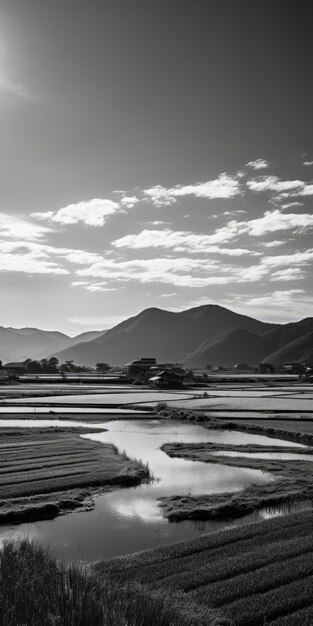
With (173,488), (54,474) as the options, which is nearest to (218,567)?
→ (173,488)

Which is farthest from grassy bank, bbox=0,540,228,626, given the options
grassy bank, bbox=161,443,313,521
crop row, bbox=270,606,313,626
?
grassy bank, bbox=161,443,313,521

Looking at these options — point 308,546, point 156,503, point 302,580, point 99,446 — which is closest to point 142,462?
point 99,446

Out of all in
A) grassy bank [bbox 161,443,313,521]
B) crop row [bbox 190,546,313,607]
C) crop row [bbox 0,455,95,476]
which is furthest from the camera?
crop row [bbox 0,455,95,476]

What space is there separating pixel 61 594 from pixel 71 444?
88.4 ft

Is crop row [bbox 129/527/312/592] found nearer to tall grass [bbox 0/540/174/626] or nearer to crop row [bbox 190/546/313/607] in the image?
crop row [bbox 190/546/313/607]

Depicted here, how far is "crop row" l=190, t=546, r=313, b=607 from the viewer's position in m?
13.5

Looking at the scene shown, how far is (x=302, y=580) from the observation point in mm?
14234

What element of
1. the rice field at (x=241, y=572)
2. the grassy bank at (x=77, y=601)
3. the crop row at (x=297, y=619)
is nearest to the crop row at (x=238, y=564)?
the rice field at (x=241, y=572)

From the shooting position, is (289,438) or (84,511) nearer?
(84,511)

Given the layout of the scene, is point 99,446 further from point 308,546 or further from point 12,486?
point 308,546

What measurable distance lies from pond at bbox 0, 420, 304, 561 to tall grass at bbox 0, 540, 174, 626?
10.6 ft

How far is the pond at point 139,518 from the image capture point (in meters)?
18.6

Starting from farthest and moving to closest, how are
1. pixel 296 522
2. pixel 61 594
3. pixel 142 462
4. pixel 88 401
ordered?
1. pixel 88 401
2. pixel 142 462
3. pixel 296 522
4. pixel 61 594

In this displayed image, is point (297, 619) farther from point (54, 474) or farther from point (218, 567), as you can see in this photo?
point (54, 474)
